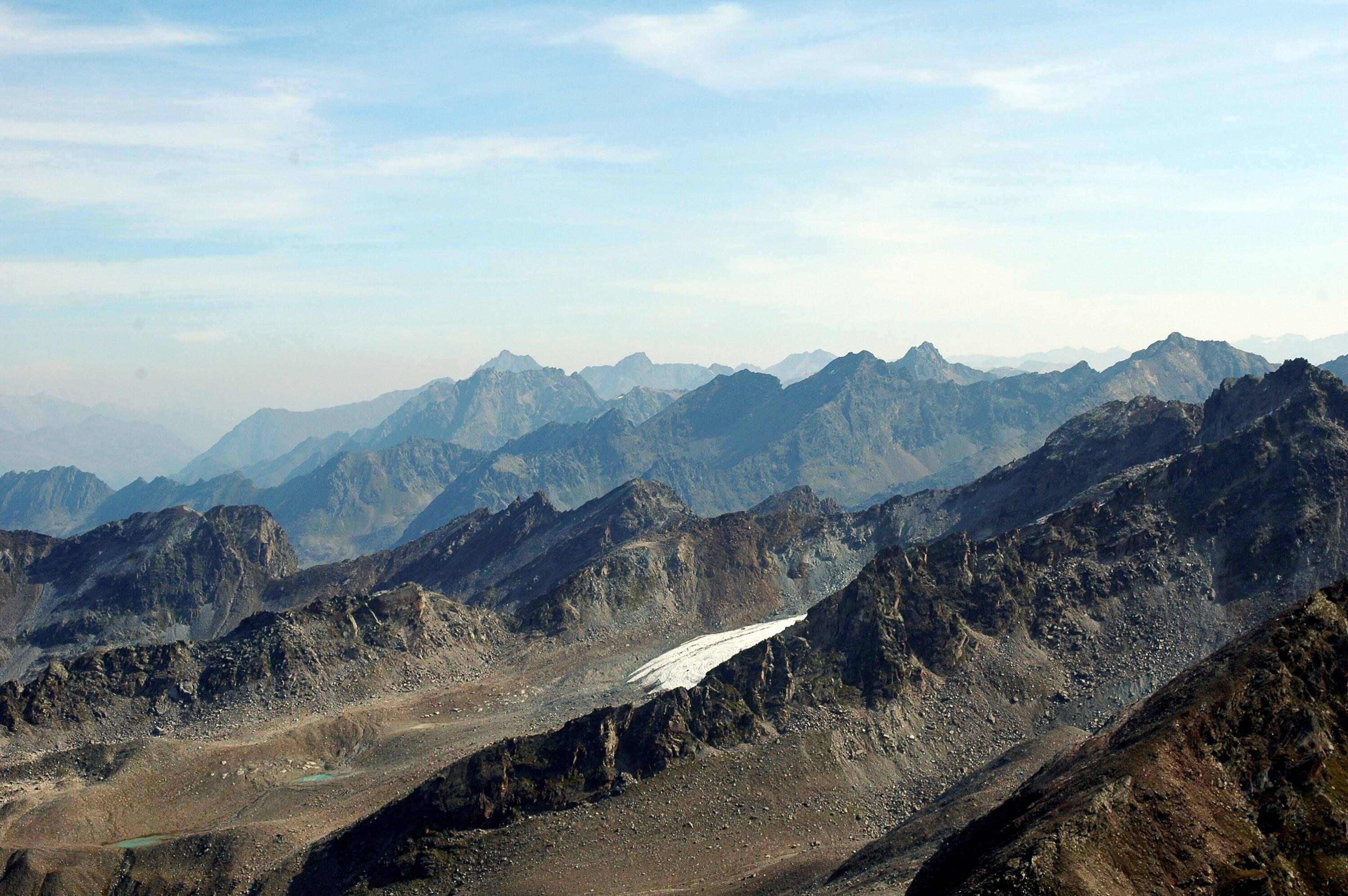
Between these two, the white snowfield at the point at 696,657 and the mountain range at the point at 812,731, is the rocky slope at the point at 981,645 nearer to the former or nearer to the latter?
the mountain range at the point at 812,731

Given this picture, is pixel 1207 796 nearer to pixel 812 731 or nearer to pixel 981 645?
pixel 812 731

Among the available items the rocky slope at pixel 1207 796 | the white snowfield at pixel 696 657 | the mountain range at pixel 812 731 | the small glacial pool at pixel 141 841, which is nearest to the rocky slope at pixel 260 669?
the mountain range at pixel 812 731

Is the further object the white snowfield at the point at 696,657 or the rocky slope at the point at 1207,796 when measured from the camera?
the white snowfield at the point at 696,657

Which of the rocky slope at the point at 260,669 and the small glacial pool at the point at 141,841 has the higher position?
the rocky slope at the point at 260,669

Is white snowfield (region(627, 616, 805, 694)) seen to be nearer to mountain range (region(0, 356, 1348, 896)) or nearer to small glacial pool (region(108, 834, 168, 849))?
mountain range (region(0, 356, 1348, 896))

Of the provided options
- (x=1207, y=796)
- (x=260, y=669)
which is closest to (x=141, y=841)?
(x=260, y=669)

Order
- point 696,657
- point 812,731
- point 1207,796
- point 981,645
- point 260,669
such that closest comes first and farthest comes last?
point 1207,796, point 812,731, point 981,645, point 260,669, point 696,657

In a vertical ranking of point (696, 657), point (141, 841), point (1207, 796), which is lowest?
point (141, 841)
